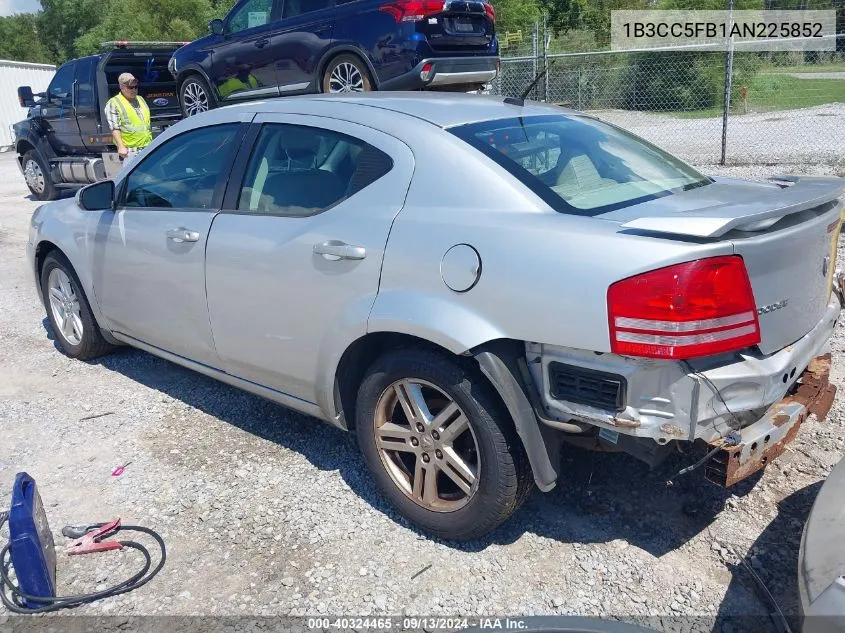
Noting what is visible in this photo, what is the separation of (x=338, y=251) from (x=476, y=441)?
0.99 meters

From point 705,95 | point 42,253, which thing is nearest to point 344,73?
point 42,253

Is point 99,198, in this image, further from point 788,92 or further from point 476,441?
point 788,92

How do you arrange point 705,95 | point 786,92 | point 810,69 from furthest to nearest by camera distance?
point 810,69
point 786,92
point 705,95

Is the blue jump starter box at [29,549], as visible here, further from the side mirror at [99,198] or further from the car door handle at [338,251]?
the side mirror at [99,198]

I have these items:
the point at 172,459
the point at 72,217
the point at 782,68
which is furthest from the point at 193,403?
the point at 782,68

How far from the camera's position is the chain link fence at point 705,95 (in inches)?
529

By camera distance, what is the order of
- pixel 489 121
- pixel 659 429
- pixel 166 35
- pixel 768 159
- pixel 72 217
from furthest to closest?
pixel 166 35
pixel 768 159
pixel 72 217
pixel 489 121
pixel 659 429

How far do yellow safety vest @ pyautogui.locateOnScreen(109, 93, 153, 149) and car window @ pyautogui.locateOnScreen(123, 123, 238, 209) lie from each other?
5851 mm

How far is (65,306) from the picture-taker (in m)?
5.23

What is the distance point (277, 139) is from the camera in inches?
143

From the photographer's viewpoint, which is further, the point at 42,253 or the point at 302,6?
the point at 302,6

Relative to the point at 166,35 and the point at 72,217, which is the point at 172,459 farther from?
the point at 166,35

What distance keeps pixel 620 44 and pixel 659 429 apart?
24777 millimetres

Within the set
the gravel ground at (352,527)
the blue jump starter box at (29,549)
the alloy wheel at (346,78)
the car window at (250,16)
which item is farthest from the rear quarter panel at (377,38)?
the blue jump starter box at (29,549)
